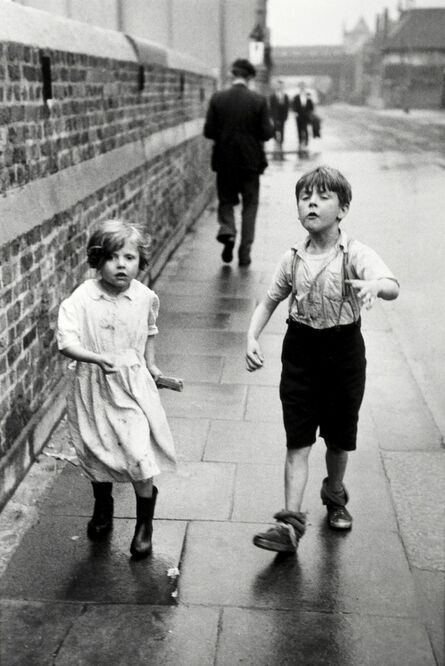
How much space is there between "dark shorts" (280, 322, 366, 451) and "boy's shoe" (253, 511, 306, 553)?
29 centimetres

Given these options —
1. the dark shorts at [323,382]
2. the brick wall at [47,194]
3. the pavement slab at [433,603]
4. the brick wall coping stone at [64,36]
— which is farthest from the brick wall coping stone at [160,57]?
the pavement slab at [433,603]

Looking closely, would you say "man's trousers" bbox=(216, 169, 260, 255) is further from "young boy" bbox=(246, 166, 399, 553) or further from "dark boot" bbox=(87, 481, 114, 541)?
"dark boot" bbox=(87, 481, 114, 541)

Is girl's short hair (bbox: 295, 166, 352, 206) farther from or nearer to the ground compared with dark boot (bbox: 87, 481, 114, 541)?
farther from the ground

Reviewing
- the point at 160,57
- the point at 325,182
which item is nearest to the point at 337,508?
the point at 325,182

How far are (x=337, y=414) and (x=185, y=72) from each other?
9.99 metres

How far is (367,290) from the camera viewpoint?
130 inches

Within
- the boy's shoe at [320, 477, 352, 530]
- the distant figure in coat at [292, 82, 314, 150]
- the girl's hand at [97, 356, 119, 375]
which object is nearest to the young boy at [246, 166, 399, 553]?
the boy's shoe at [320, 477, 352, 530]

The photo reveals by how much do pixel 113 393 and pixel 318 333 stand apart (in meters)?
0.84

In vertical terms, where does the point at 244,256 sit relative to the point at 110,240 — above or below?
below

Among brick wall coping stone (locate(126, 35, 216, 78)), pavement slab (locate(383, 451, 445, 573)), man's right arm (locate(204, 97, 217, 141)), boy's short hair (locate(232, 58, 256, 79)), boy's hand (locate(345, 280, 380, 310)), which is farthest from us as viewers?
man's right arm (locate(204, 97, 217, 141))

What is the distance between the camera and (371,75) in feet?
415

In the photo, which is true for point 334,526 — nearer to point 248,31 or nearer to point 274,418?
point 274,418

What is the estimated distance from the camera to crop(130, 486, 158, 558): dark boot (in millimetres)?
3709

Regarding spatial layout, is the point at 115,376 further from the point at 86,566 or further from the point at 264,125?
the point at 264,125
